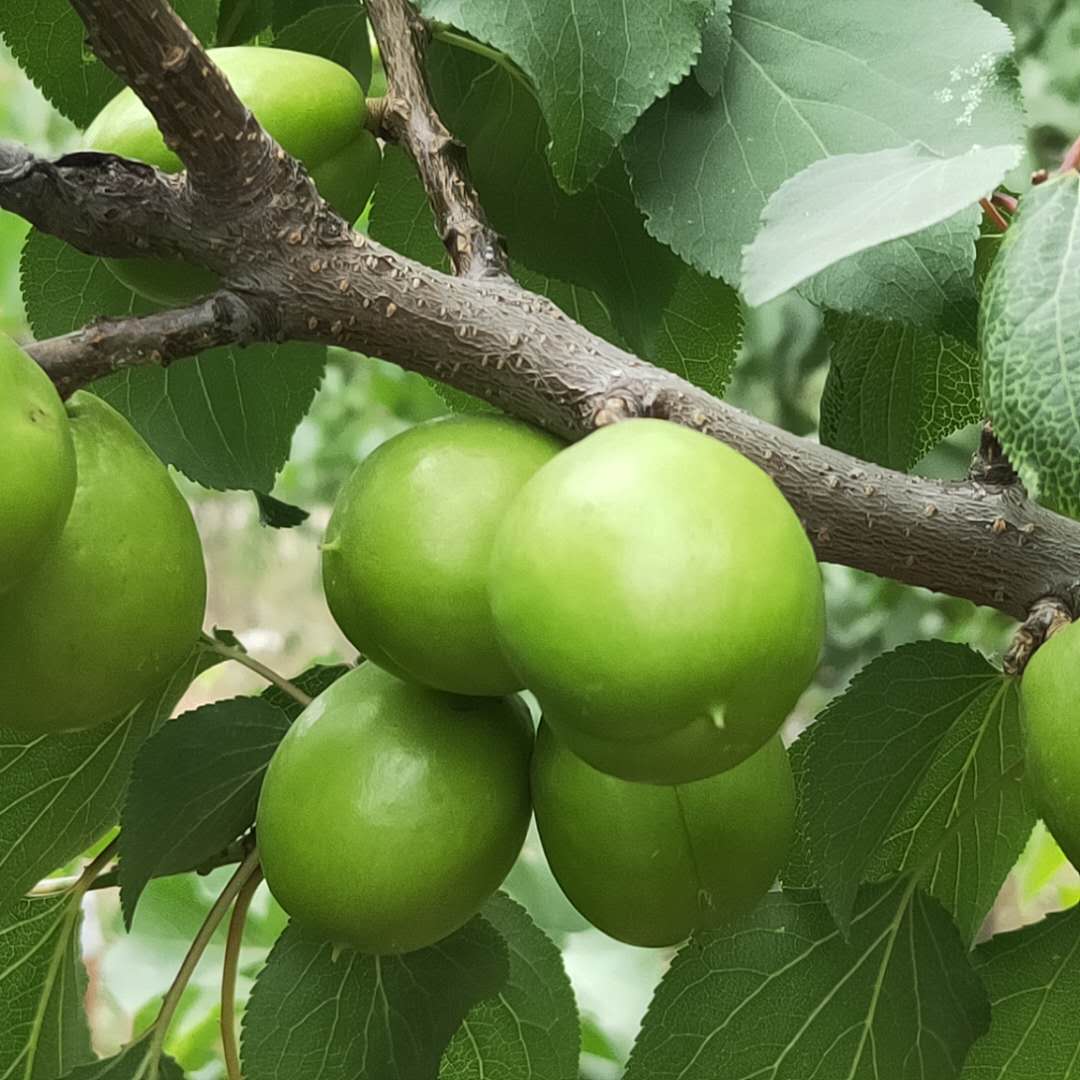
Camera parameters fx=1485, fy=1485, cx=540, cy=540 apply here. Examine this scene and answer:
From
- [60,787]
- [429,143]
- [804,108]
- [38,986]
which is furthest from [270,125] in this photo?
[38,986]

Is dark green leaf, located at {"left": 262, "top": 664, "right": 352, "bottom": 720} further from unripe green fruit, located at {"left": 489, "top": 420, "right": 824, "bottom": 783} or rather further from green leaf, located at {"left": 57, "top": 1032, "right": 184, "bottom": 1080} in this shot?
unripe green fruit, located at {"left": 489, "top": 420, "right": 824, "bottom": 783}

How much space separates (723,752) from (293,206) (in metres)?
0.20

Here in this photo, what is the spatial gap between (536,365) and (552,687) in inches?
4.5

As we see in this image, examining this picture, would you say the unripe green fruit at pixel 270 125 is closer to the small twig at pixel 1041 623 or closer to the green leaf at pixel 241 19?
the green leaf at pixel 241 19

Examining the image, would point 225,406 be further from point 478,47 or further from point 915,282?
point 915,282

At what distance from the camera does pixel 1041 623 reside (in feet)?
1.40

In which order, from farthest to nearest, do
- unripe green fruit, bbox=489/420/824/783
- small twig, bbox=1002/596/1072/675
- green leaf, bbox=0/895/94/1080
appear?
green leaf, bbox=0/895/94/1080 < small twig, bbox=1002/596/1072/675 < unripe green fruit, bbox=489/420/824/783

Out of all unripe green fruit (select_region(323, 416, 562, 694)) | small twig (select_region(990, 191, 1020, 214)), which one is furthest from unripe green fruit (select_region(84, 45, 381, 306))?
small twig (select_region(990, 191, 1020, 214))

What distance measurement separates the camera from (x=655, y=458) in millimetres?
330

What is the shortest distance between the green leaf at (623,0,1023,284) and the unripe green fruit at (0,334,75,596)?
8.3 inches

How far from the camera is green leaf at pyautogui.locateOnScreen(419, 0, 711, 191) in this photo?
455mm

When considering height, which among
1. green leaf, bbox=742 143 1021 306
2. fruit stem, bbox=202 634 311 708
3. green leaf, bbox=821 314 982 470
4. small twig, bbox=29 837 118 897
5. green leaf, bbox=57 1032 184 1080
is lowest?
green leaf, bbox=57 1032 184 1080

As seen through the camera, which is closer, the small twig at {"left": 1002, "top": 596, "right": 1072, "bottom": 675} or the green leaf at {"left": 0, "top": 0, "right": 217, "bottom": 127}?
the small twig at {"left": 1002, "top": 596, "right": 1072, "bottom": 675}

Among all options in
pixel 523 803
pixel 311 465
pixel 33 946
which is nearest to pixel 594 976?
pixel 33 946
